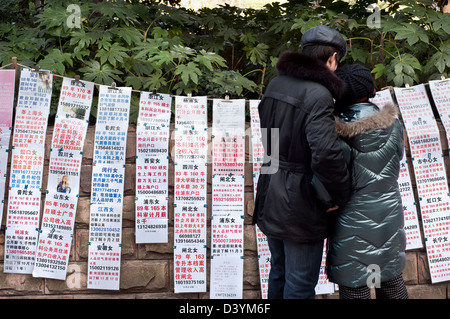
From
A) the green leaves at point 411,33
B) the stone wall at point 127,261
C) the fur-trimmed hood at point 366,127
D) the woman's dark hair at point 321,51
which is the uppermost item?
the green leaves at point 411,33

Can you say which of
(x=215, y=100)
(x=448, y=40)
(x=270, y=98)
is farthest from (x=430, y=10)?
(x=270, y=98)

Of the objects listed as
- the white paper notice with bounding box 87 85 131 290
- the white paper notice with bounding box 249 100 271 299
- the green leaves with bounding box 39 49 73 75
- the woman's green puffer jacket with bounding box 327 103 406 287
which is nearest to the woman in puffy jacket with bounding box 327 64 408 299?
the woman's green puffer jacket with bounding box 327 103 406 287

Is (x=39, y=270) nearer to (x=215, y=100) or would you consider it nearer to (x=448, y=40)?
(x=215, y=100)

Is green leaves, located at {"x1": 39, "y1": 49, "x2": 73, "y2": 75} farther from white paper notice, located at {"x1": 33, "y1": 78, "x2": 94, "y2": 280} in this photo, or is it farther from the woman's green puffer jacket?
the woman's green puffer jacket

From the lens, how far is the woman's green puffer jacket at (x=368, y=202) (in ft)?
8.89

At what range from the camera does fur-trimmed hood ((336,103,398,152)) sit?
8.86 ft

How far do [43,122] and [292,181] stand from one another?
2.03 metres

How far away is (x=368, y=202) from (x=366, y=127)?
374mm

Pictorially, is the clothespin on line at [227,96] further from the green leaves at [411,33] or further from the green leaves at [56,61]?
the green leaves at [411,33]

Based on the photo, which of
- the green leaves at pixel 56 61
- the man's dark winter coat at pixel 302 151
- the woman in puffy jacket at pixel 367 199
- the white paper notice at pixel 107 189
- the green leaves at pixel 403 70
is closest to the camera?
the man's dark winter coat at pixel 302 151

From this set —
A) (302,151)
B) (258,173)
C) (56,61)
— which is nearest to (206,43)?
(56,61)

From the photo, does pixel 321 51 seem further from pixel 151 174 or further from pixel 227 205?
pixel 151 174

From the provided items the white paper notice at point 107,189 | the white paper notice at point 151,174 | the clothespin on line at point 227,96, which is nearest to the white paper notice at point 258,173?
the clothespin on line at point 227,96

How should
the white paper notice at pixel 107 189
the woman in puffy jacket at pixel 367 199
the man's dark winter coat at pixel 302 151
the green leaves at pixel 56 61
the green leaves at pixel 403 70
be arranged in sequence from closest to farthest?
1. the man's dark winter coat at pixel 302 151
2. the woman in puffy jacket at pixel 367 199
3. the white paper notice at pixel 107 189
4. the green leaves at pixel 56 61
5. the green leaves at pixel 403 70
